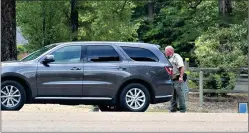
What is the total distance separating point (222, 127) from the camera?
10047 millimetres

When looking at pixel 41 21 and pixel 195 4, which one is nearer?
pixel 41 21

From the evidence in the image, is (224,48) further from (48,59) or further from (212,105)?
(48,59)

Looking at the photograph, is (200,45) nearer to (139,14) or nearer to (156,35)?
(156,35)

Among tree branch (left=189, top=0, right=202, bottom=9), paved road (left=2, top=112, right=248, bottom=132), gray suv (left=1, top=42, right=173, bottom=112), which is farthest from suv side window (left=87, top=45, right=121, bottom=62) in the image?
tree branch (left=189, top=0, right=202, bottom=9)

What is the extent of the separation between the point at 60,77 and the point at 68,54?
0.60 m

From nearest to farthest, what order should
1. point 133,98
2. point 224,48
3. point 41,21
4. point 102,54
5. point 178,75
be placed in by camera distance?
point 133,98
point 102,54
point 178,75
point 224,48
point 41,21

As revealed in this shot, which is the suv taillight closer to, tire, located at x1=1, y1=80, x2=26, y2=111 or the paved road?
the paved road

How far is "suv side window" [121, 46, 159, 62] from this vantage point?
39.9 feet

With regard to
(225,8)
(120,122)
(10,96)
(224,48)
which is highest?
(225,8)

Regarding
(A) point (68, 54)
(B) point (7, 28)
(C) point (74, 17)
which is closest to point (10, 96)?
(A) point (68, 54)

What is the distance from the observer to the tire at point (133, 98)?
11773mm

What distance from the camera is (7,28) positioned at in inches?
681

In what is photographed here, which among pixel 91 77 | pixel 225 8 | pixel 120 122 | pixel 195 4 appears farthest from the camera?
pixel 195 4

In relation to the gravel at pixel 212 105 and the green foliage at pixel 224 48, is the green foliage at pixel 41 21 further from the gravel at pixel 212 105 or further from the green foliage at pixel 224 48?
the gravel at pixel 212 105
